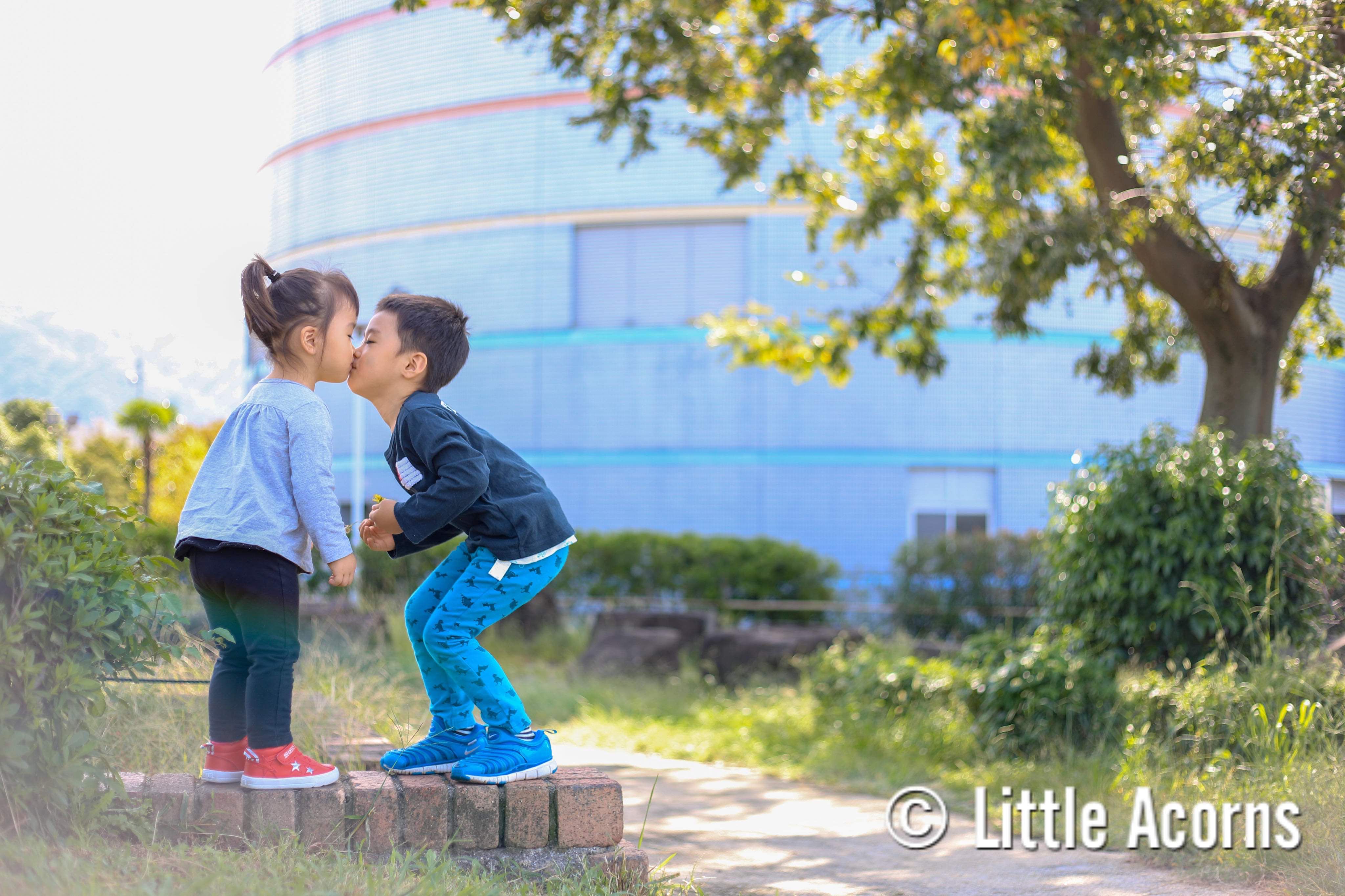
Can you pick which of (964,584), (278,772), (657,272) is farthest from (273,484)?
(657,272)

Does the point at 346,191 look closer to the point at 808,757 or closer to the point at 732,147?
the point at 732,147

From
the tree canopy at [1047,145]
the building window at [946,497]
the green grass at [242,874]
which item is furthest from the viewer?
the building window at [946,497]

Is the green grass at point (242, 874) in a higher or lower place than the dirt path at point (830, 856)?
higher

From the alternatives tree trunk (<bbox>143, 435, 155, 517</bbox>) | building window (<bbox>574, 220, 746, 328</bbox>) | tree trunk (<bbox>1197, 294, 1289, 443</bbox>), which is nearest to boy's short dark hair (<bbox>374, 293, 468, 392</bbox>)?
tree trunk (<bbox>1197, 294, 1289, 443</bbox>)

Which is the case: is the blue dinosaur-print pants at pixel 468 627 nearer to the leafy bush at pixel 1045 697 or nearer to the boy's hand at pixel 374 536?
the boy's hand at pixel 374 536

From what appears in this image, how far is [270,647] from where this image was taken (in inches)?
120

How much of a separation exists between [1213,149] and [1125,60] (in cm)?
67

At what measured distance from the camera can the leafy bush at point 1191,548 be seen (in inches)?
220

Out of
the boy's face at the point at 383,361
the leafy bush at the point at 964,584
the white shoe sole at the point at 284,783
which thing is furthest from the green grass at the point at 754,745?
the leafy bush at the point at 964,584

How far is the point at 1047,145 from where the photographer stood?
6.43 metres

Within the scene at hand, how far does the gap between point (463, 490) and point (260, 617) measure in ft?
2.12

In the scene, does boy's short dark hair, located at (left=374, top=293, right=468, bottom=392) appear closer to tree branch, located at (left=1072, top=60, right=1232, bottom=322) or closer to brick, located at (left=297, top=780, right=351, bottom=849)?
brick, located at (left=297, top=780, right=351, bottom=849)

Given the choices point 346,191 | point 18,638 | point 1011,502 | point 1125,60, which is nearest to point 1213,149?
point 1125,60

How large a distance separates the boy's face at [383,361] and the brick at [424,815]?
1147mm
